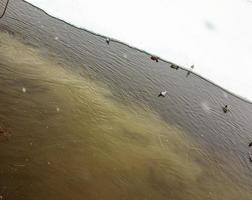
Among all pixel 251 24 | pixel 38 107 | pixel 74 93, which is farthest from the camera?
pixel 251 24

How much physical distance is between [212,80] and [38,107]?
23.0ft

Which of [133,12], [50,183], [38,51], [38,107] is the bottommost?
[50,183]

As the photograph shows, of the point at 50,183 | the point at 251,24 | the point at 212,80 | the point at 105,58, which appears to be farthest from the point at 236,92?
the point at 50,183

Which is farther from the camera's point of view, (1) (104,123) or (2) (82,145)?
(1) (104,123)

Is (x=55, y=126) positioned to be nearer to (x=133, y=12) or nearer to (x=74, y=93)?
(x=74, y=93)

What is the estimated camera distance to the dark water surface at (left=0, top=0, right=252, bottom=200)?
7734mm

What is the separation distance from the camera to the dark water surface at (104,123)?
7.73m

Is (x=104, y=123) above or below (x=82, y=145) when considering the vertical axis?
above

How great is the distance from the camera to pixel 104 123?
31.3 feet

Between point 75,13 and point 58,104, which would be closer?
point 58,104

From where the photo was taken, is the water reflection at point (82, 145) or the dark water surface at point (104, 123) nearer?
the water reflection at point (82, 145)

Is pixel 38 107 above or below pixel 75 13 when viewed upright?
below

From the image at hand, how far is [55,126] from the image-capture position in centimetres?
877

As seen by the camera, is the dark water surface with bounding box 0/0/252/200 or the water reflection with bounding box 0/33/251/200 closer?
the water reflection with bounding box 0/33/251/200
